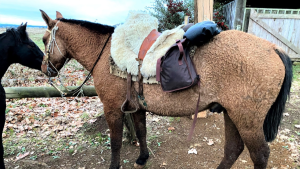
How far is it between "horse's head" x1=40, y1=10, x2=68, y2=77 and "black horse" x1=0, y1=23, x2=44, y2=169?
0.31 m

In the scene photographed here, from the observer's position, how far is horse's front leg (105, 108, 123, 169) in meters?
2.30

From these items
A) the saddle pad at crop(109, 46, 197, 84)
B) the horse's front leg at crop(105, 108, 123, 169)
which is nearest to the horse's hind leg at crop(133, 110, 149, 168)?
the horse's front leg at crop(105, 108, 123, 169)

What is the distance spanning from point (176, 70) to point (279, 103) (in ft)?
3.57

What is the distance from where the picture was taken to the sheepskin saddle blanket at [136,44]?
1876mm

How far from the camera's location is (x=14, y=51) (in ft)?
7.84

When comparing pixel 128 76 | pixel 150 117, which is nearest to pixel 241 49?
pixel 128 76

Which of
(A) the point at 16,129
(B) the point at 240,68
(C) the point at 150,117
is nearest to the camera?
(B) the point at 240,68

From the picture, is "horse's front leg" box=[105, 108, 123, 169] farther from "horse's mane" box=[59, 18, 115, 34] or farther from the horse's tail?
the horse's tail

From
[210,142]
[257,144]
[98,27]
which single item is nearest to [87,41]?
[98,27]

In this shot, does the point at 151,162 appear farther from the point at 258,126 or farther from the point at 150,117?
the point at 258,126

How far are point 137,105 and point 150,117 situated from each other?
84.1 inches

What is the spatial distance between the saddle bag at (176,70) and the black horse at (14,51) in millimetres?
1926

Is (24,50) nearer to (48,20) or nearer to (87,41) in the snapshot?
(48,20)

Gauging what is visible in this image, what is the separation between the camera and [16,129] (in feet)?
12.2
